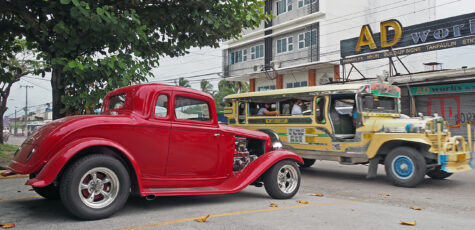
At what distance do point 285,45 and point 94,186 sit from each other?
2659 cm

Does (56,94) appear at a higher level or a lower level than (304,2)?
lower

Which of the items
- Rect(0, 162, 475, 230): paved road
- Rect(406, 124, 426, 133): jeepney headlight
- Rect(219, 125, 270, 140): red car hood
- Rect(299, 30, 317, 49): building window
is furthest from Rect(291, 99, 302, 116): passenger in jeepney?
Rect(299, 30, 317, 49): building window

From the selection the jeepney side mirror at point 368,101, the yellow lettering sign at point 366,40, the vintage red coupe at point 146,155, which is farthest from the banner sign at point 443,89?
the vintage red coupe at point 146,155

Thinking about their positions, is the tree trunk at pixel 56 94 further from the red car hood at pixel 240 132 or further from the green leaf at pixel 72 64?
the red car hood at pixel 240 132

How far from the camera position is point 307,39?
90.9ft

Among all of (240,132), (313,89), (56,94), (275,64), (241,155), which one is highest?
(275,64)

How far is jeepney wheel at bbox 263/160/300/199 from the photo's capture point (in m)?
6.25

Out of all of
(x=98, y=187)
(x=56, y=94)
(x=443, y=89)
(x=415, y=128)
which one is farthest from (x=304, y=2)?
(x=98, y=187)

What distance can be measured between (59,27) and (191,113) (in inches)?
136

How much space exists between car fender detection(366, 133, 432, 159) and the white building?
15388 millimetres

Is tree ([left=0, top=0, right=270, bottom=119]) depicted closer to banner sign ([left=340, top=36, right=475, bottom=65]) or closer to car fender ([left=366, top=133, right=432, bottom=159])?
car fender ([left=366, top=133, right=432, bottom=159])

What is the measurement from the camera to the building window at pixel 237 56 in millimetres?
33987

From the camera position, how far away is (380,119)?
30.5 ft

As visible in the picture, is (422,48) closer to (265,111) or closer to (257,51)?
(265,111)
